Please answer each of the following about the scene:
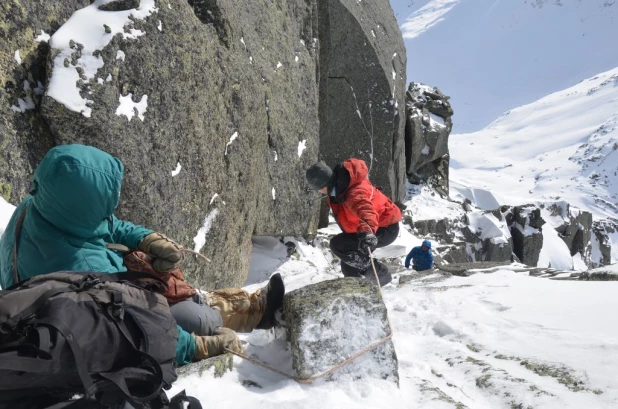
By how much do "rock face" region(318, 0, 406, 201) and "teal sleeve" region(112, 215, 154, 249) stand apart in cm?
1071

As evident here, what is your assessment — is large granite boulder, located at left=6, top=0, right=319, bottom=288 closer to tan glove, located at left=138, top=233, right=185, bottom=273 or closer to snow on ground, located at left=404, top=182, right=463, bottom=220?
tan glove, located at left=138, top=233, right=185, bottom=273

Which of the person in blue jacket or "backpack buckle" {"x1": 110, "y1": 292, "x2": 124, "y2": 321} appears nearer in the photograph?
"backpack buckle" {"x1": 110, "y1": 292, "x2": 124, "y2": 321}

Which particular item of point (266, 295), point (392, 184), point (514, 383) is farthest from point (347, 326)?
point (392, 184)

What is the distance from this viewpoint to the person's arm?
5840 millimetres

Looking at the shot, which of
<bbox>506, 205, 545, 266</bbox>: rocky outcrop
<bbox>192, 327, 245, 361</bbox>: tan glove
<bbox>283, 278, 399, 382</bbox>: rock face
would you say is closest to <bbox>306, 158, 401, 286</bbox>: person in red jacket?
<bbox>283, 278, 399, 382</bbox>: rock face

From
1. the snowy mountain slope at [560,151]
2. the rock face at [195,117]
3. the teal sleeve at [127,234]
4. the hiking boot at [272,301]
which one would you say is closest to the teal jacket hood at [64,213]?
the teal sleeve at [127,234]

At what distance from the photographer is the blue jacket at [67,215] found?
2664mm

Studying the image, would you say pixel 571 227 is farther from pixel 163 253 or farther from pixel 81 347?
pixel 81 347

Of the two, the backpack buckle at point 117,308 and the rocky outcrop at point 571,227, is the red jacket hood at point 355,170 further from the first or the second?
the rocky outcrop at point 571,227

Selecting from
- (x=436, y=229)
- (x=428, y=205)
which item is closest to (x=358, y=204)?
(x=436, y=229)

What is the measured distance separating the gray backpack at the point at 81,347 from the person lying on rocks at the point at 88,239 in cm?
49

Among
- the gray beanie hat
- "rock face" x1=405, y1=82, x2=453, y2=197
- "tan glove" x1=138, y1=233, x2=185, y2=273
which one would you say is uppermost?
"rock face" x1=405, y1=82, x2=453, y2=197

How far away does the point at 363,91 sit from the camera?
14.6 m

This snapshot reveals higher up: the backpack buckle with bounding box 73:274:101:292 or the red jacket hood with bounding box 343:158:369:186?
the red jacket hood with bounding box 343:158:369:186
